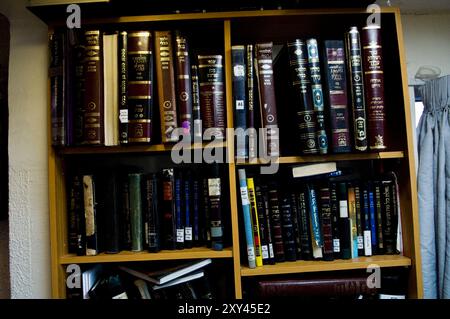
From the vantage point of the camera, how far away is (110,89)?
96cm

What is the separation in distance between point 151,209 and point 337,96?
685 millimetres

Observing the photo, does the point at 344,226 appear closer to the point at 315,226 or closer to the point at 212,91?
the point at 315,226

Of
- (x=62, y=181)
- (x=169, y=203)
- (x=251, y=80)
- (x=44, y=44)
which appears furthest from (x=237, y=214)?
(x=44, y=44)

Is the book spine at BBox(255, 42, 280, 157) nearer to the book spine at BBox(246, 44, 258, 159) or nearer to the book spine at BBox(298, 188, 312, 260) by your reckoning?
the book spine at BBox(246, 44, 258, 159)

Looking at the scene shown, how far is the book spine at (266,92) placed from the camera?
37.9 inches

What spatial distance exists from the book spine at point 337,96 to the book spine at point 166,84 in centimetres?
49

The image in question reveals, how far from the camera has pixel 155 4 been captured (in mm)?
1002

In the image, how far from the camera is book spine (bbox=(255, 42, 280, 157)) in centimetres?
96

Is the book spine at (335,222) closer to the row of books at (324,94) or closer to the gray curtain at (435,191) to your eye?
the row of books at (324,94)

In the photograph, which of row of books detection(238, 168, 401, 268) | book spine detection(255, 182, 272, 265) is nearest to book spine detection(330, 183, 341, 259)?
row of books detection(238, 168, 401, 268)

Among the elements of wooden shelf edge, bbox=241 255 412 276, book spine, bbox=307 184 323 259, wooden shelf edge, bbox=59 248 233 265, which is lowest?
wooden shelf edge, bbox=241 255 412 276

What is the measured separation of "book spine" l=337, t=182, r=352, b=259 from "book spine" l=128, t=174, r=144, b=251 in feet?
2.13
